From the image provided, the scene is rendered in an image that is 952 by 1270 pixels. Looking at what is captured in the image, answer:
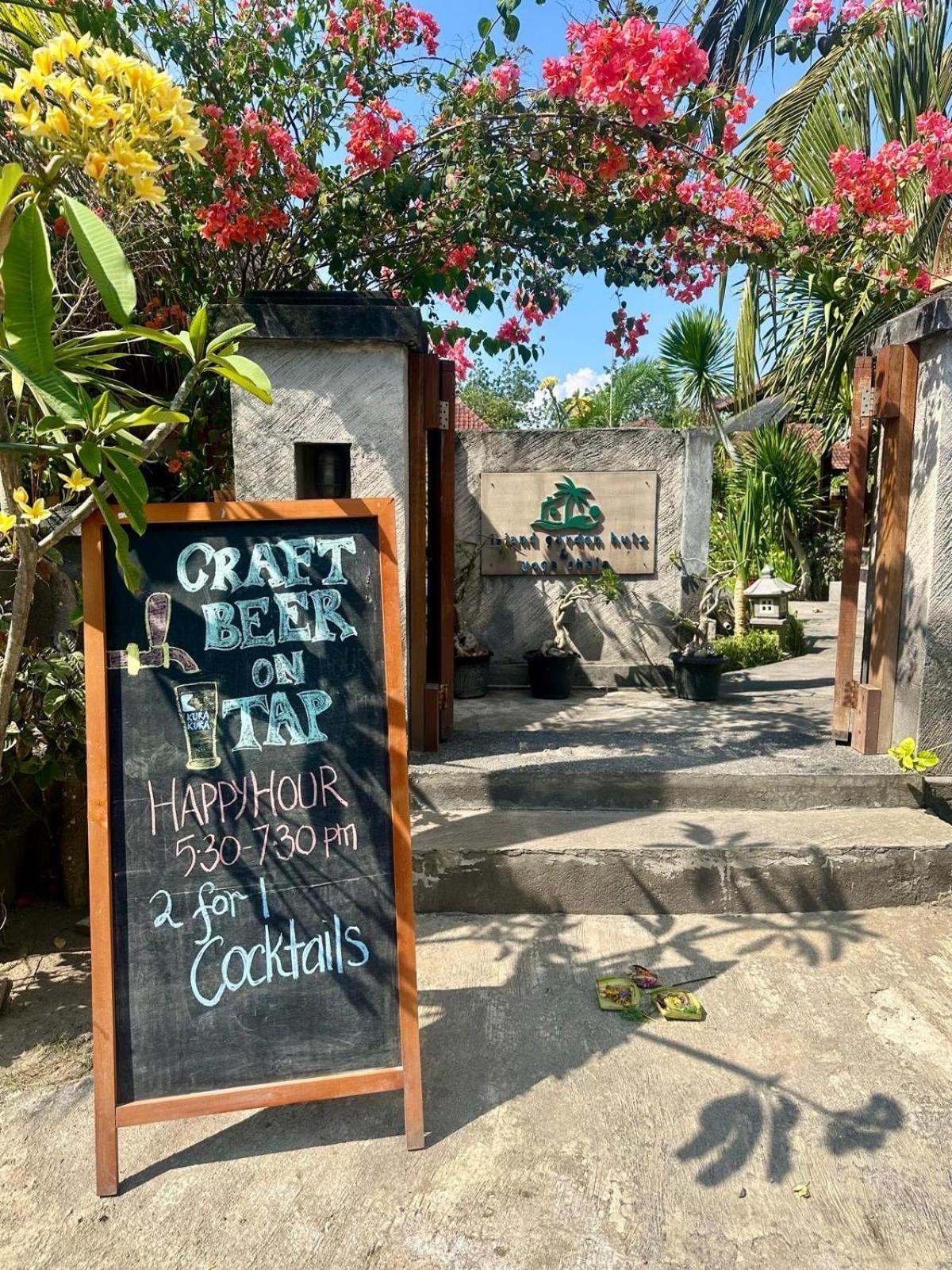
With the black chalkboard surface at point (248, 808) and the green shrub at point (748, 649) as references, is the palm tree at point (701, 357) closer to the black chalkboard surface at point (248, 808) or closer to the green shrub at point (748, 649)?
the green shrub at point (748, 649)

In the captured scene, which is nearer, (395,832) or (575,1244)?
(575,1244)

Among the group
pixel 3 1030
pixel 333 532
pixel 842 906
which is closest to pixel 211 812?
pixel 333 532

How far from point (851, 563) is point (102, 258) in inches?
145

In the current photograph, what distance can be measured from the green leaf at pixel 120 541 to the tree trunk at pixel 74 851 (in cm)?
166

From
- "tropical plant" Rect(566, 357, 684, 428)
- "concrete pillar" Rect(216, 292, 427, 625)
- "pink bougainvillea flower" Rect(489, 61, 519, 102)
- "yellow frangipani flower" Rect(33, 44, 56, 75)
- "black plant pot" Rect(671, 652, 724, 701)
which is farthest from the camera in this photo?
"tropical plant" Rect(566, 357, 684, 428)

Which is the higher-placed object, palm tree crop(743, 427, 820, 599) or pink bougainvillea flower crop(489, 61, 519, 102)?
pink bougainvillea flower crop(489, 61, 519, 102)

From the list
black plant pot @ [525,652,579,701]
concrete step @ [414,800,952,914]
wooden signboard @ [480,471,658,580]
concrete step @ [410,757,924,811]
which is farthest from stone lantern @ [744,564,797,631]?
concrete step @ [414,800,952,914]

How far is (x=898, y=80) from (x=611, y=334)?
813cm

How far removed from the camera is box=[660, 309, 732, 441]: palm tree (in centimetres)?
1296

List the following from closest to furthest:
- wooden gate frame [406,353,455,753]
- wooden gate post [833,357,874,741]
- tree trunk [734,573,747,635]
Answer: wooden gate frame [406,353,455,753] < wooden gate post [833,357,874,741] < tree trunk [734,573,747,635]

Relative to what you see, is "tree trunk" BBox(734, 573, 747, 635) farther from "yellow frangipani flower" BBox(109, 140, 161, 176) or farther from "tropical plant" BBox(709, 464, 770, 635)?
"yellow frangipani flower" BBox(109, 140, 161, 176)

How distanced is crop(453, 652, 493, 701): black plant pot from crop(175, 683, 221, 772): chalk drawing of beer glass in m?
3.70

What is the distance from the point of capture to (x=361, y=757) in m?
2.24

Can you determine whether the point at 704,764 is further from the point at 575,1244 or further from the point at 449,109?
the point at 449,109
